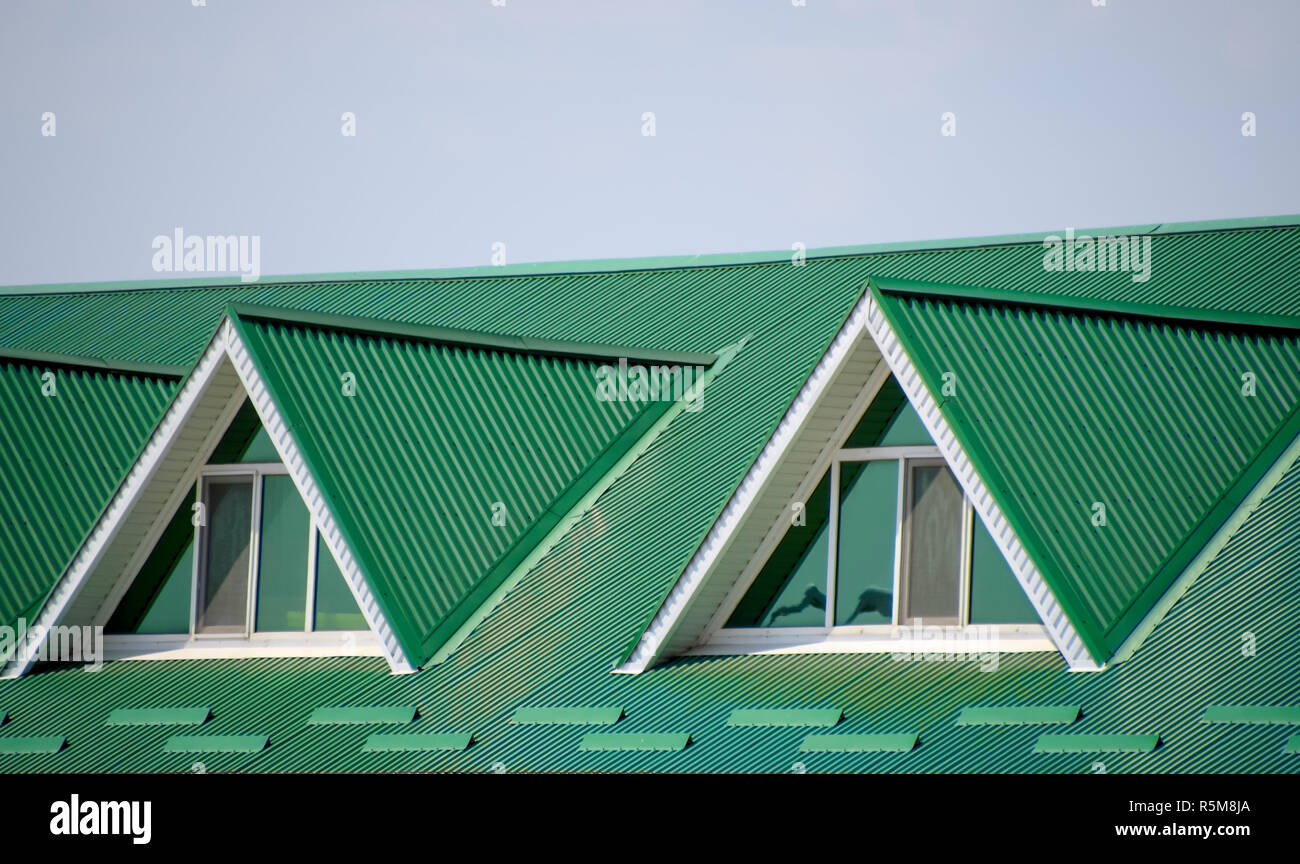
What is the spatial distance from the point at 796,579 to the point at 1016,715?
2.87m

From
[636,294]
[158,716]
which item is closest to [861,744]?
[158,716]

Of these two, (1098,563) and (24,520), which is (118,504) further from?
(1098,563)

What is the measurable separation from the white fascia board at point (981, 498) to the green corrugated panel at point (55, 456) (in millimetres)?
8562

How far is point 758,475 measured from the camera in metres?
16.2

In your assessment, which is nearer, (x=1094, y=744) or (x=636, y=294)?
(x=1094, y=744)

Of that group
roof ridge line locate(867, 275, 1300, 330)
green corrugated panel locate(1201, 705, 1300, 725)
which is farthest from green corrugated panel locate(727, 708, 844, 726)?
roof ridge line locate(867, 275, 1300, 330)

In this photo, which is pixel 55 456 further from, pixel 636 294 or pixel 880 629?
pixel 880 629

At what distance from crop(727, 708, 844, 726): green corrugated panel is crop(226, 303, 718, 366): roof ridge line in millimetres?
5686

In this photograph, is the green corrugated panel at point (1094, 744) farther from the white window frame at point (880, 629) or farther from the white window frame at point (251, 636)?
the white window frame at point (251, 636)

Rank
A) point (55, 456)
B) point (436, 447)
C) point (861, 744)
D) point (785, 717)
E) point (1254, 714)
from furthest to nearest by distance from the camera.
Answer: point (55, 456) → point (436, 447) → point (785, 717) → point (861, 744) → point (1254, 714)

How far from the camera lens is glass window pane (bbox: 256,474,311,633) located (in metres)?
18.2

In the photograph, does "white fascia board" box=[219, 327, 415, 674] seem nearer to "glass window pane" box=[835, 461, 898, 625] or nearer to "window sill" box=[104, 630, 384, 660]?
"window sill" box=[104, 630, 384, 660]

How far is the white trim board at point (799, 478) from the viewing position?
51.7ft
